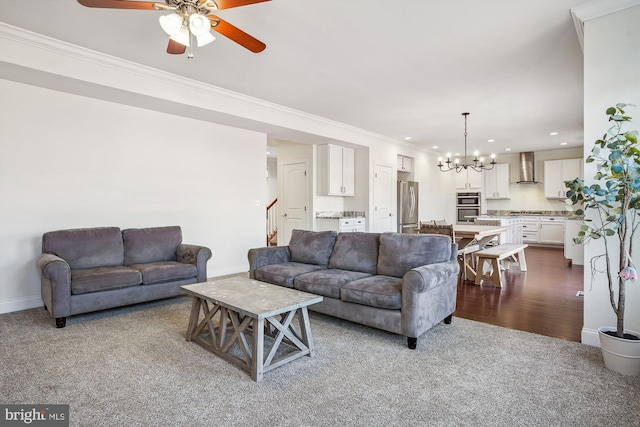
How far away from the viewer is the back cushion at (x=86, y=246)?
357cm

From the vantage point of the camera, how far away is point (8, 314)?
3510 mm

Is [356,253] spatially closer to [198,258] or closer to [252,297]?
[252,297]

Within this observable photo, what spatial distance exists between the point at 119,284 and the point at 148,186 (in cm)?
161

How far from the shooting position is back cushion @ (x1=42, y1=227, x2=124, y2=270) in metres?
3.57

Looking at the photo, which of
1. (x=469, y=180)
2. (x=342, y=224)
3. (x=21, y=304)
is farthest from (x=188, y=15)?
(x=469, y=180)

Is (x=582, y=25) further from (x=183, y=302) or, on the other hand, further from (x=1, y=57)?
(x=1, y=57)

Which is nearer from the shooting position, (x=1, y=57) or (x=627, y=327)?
(x=627, y=327)

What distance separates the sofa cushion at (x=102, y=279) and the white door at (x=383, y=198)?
495cm

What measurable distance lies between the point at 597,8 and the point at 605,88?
24.7 inches

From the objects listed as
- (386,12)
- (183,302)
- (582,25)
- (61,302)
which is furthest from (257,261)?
(582,25)

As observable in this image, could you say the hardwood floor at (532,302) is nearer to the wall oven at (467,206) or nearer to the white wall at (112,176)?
the white wall at (112,176)

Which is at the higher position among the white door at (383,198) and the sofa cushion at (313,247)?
the white door at (383,198)

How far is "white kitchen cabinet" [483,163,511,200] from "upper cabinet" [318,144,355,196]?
201 inches

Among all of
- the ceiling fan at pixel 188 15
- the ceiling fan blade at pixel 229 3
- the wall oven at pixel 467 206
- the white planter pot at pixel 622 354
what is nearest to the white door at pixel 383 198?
the wall oven at pixel 467 206
